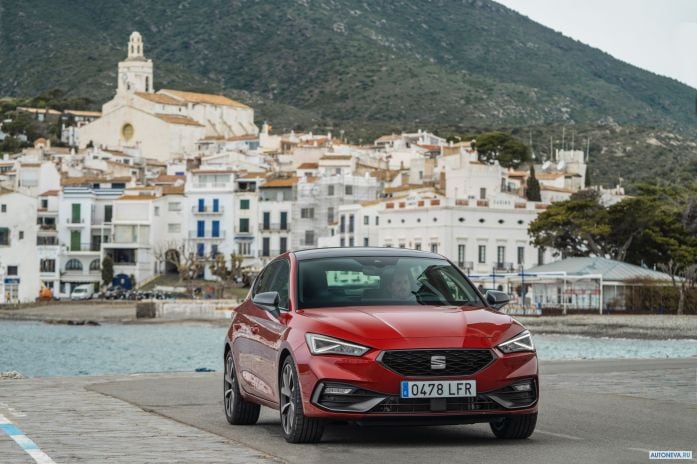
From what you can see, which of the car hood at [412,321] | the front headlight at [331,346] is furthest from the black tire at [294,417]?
the car hood at [412,321]

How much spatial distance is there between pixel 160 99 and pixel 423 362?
178 meters

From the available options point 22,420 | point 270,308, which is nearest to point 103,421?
point 22,420

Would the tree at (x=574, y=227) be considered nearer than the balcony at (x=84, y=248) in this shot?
Yes

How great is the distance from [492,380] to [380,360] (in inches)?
33.4

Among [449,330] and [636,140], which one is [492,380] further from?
[636,140]

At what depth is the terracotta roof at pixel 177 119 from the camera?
177750mm

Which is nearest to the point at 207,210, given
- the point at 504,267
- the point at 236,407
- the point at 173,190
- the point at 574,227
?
the point at 173,190

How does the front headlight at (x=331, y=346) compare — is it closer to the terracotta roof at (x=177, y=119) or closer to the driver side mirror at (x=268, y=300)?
the driver side mirror at (x=268, y=300)

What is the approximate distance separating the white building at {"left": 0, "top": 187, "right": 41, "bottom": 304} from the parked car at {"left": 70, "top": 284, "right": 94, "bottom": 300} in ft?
9.67

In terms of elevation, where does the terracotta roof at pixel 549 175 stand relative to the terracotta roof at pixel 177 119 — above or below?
below

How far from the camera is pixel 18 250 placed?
396ft

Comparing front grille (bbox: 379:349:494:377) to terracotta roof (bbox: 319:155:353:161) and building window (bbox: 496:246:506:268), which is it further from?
terracotta roof (bbox: 319:155:353:161)

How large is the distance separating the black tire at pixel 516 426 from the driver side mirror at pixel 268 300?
6.63ft

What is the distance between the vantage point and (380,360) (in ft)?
36.0
